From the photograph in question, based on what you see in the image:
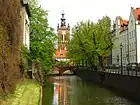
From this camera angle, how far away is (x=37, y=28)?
175ft

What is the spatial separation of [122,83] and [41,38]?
16.3 m

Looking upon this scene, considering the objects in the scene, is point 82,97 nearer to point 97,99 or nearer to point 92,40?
point 97,99

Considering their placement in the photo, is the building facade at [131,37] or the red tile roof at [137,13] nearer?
the building facade at [131,37]

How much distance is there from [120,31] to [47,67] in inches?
1722

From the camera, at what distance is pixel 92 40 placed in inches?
2437

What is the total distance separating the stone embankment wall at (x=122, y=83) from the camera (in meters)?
34.3

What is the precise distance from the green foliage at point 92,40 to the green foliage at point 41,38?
10.1m

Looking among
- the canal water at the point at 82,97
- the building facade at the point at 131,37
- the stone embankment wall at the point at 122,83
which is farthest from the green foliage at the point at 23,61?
the building facade at the point at 131,37

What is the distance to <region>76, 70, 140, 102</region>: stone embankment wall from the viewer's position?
3428 cm

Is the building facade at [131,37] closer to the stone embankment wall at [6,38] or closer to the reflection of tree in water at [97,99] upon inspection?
the reflection of tree in water at [97,99]

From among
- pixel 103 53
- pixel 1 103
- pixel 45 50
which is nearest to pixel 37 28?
pixel 45 50

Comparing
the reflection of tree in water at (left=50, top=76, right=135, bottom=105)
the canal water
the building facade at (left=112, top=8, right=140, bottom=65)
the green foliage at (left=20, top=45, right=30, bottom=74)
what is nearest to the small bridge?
the building facade at (left=112, top=8, right=140, bottom=65)

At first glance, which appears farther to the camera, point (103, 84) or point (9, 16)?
point (103, 84)

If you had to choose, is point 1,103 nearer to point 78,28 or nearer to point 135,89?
point 135,89
